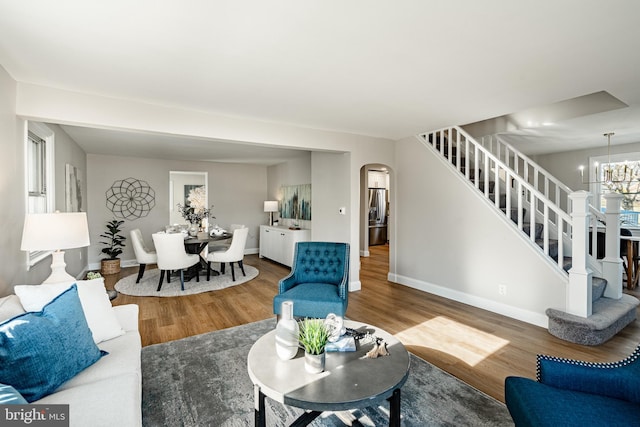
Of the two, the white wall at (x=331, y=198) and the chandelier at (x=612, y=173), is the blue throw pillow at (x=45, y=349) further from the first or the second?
the chandelier at (x=612, y=173)

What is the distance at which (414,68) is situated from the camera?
2.46 m

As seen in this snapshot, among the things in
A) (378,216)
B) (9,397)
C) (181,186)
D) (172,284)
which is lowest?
(172,284)

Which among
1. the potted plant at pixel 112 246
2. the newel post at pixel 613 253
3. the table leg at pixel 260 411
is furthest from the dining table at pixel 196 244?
the newel post at pixel 613 253

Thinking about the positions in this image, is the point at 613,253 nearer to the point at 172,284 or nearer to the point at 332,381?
the point at 332,381

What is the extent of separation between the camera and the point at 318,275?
3.53 metres

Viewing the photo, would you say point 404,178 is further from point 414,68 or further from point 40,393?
point 40,393

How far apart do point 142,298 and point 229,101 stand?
3085 mm

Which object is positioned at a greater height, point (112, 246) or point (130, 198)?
point (130, 198)

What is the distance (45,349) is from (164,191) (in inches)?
246

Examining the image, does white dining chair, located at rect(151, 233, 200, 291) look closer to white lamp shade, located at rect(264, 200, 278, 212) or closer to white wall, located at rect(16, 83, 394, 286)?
white wall, located at rect(16, 83, 394, 286)

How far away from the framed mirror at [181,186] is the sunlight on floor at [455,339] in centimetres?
598

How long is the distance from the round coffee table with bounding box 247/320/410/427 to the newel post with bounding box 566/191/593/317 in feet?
7.85

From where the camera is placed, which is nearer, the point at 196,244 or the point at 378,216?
the point at 196,244

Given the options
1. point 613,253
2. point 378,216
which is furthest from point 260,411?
point 378,216
